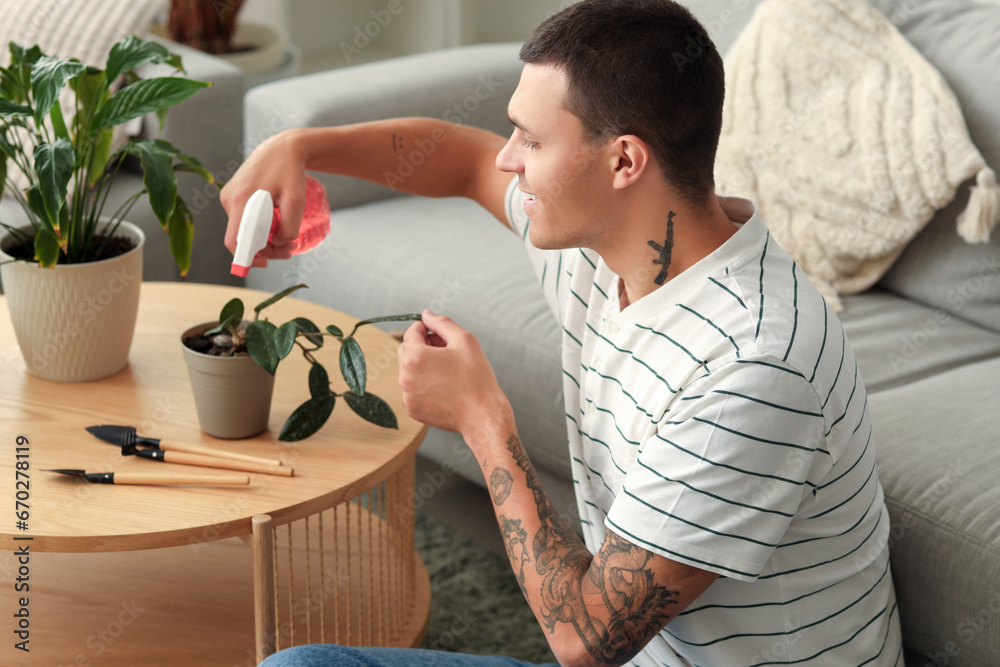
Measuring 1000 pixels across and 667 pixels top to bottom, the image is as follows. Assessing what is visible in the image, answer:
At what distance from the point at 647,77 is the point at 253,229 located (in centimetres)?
46

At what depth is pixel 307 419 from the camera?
1.11 meters

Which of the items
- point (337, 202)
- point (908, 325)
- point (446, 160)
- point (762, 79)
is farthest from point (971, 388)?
point (337, 202)

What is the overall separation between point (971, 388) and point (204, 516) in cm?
104

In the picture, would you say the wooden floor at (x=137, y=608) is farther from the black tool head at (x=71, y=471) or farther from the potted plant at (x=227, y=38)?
the potted plant at (x=227, y=38)

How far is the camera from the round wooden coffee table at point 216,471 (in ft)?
3.18

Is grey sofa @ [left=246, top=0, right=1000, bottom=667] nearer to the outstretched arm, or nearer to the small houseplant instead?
the outstretched arm

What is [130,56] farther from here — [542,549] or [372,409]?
[542,549]

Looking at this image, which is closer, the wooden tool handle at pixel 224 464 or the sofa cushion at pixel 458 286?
the wooden tool handle at pixel 224 464

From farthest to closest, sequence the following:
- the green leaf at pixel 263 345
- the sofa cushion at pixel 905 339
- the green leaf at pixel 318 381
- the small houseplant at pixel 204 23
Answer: the small houseplant at pixel 204 23, the sofa cushion at pixel 905 339, the green leaf at pixel 318 381, the green leaf at pixel 263 345

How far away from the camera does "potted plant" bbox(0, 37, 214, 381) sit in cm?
105

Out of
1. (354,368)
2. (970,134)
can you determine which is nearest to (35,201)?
(354,368)

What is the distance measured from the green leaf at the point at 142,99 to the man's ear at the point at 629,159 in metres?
0.49

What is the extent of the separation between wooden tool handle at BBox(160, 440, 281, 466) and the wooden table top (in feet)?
0.05

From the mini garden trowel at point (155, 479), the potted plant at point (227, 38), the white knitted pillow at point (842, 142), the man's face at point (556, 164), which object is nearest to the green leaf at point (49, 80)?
the mini garden trowel at point (155, 479)
